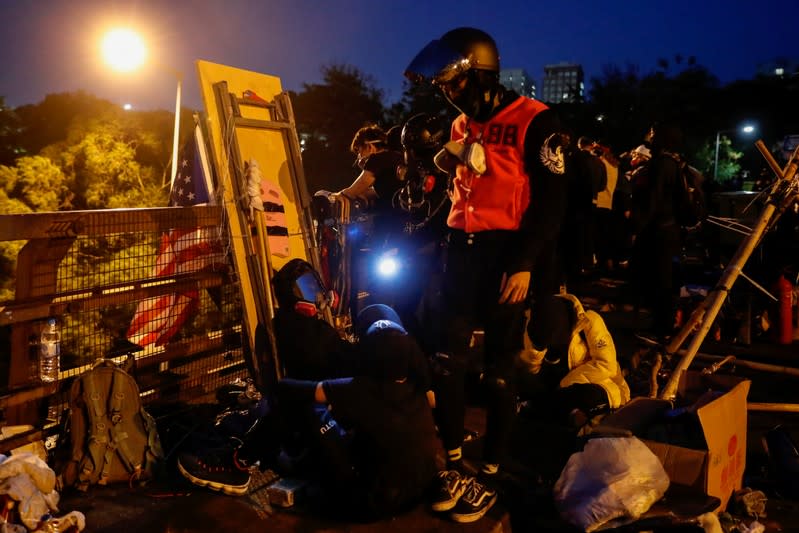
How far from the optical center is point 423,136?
5.61m

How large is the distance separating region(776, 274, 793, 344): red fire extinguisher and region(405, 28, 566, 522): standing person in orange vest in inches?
208

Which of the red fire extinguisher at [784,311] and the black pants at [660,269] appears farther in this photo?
the red fire extinguisher at [784,311]

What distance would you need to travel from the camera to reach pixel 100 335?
17.4ft

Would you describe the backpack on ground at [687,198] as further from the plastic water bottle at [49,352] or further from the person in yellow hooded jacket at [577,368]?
the plastic water bottle at [49,352]

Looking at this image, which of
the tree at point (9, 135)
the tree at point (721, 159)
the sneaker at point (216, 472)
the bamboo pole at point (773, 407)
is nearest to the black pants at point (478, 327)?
the sneaker at point (216, 472)

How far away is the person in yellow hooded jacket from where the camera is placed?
482 centimetres

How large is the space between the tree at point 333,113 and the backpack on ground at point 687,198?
2062 cm

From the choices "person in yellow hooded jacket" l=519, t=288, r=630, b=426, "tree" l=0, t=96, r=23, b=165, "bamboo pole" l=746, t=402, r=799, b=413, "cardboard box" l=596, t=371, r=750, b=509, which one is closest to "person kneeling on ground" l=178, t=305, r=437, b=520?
"cardboard box" l=596, t=371, r=750, b=509

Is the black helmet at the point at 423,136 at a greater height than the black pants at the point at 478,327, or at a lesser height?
greater

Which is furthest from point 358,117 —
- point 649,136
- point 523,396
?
point 523,396

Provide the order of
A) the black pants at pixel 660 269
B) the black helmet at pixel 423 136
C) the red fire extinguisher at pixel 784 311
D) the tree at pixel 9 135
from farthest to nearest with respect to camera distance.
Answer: the tree at pixel 9 135 → the red fire extinguisher at pixel 784 311 → the black pants at pixel 660 269 → the black helmet at pixel 423 136

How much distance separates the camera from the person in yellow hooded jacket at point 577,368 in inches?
190

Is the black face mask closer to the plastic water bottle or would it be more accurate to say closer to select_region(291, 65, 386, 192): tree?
the plastic water bottle

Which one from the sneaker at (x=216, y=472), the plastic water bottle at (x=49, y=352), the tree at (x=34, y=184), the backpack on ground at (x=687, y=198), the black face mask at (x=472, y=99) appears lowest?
the sneaker at (x=216, y=472)
